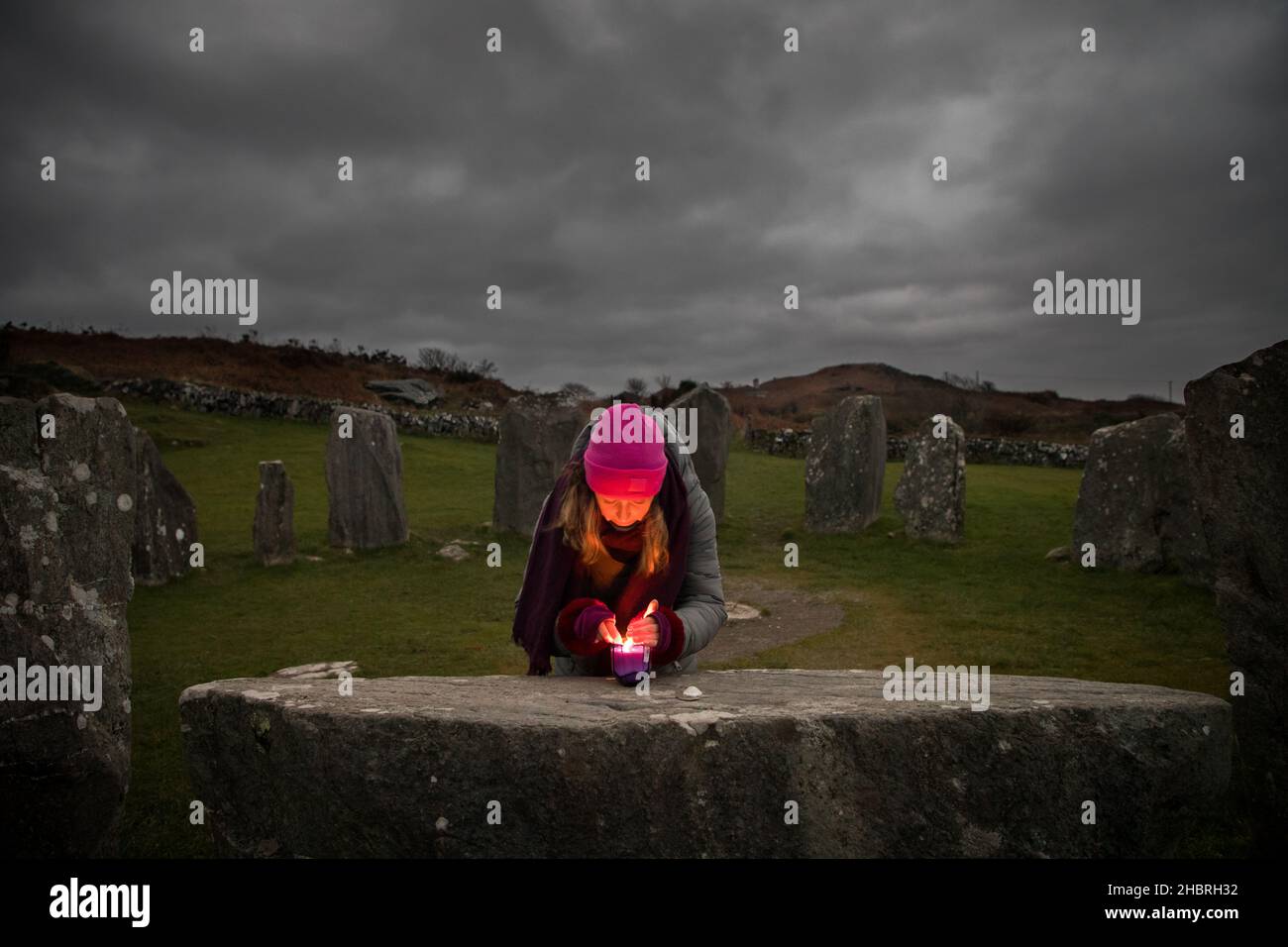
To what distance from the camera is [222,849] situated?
3.40 m

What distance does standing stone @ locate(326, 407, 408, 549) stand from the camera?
13.9 m

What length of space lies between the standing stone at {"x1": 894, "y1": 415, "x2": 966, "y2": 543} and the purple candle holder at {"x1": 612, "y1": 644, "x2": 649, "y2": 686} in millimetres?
11303

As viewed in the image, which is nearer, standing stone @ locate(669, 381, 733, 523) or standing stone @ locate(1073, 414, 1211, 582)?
standing stone @ locate(1073, 414, 1211, 582)

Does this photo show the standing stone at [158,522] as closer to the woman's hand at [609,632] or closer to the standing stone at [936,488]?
the woman's hand at [609,632]

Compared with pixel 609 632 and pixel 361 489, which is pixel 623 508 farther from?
pixel 361 489

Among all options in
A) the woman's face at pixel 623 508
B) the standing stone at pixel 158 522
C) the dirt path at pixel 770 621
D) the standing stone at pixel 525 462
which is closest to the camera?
the woman's face at pixel 623 508

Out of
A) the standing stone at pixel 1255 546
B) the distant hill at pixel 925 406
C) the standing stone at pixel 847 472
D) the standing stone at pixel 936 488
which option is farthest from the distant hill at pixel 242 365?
the standing stone at pixel 1255 546

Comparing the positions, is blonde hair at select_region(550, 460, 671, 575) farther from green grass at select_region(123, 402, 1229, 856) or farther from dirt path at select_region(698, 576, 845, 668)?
dirt path at select_region(698, 576, 845, 668)

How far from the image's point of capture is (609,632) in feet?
12.3

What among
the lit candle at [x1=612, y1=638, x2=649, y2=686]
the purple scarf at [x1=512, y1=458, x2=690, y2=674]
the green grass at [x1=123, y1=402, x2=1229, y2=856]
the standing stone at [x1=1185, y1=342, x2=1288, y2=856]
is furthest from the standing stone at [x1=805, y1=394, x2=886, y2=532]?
the lit candle at [x1=612, y1=638, x2=649, y2=686]

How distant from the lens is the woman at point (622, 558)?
374 centimetres

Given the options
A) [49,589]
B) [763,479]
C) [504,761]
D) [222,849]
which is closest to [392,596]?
[49,589]

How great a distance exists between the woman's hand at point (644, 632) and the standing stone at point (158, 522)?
977 cm
